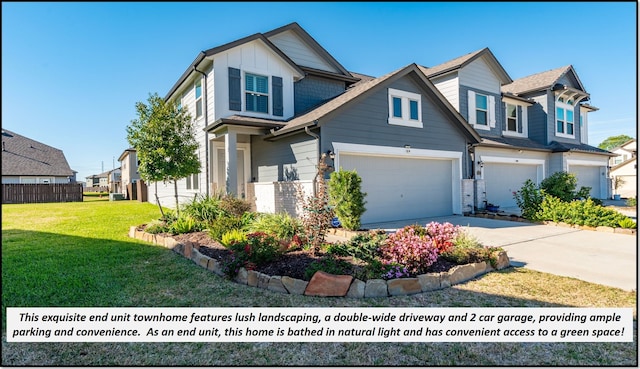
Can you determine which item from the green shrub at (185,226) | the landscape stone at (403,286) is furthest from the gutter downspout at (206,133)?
the landscape stone at (403,286)

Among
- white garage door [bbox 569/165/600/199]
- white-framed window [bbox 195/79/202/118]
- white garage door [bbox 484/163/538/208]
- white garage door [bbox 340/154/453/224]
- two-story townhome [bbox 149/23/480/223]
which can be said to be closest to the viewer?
two-story townhome [bbox 149/23/480/223]

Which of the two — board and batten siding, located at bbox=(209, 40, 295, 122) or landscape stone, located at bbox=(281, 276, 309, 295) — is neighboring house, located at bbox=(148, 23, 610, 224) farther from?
landscape stone, located at bbox=(281, 276, 309, 295)

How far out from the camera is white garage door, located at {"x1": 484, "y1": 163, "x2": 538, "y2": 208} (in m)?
14.7

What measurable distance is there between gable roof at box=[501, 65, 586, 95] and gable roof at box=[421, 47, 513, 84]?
Result: 8.15 feet

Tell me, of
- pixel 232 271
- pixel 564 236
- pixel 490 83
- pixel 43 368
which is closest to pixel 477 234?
pixel 564 236

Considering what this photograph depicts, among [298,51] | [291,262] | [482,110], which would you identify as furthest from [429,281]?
[482,110]

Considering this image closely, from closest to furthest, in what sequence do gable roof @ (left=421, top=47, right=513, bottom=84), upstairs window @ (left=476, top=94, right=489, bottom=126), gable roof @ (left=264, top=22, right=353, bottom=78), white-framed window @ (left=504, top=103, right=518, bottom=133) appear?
gable roof @ (left=264, top=22, right=353, bottom=78) < gable roof @ (left=421, top=47, right=513, bottom=84) < upstairs window @ (left=476, top=94, right=489, bottom=126) < white-framed window @ (left=504, top=103, right=518, bottom=133)

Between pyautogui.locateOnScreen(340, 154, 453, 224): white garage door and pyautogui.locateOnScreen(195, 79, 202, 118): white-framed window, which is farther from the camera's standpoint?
pyautogui.locateOnScreen(195, 79, 202, 118): white-framed window

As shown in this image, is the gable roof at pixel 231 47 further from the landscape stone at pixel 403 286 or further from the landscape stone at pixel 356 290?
the landscape stone at pixel 403 286

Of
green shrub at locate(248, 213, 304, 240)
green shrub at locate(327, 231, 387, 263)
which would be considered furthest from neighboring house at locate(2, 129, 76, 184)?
green shrub at locate(327, 231, 387, 263)

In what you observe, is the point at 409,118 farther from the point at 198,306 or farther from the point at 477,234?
the point at 198,306

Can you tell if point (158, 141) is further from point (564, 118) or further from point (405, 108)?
point (564, 118)

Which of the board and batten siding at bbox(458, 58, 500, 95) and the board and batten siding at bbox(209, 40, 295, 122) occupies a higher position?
the board and batten siding at bbox(458, 58, 500, 95)

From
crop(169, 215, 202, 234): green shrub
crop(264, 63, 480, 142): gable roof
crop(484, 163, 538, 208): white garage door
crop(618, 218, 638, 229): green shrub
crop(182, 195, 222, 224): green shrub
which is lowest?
crop(618, 218, 638, 229): green shrub
